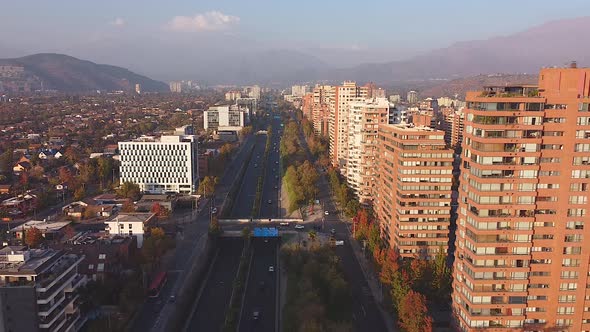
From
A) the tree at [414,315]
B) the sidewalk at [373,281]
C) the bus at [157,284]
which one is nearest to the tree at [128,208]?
the bus at [157,284]

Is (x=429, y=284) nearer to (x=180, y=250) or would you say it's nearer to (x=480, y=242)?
(x=480, y=242)

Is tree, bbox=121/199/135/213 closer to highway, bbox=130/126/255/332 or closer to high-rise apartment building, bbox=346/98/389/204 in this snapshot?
highway, bbox=130/126/255/332

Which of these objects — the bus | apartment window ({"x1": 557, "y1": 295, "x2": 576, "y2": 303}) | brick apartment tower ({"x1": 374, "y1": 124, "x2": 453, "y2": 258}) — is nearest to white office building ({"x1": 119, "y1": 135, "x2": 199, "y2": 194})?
the bus

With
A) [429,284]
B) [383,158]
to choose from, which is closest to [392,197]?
[383,158]

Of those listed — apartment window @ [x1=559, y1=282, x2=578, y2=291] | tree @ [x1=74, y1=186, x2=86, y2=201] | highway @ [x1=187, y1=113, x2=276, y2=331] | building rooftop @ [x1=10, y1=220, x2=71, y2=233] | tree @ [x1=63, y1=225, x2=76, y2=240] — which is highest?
apartment window @ [x1=559, y1=282, x2=578, y2=291]

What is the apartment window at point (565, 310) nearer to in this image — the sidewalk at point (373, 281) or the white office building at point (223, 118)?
the sidewalk at point (373, 281)
